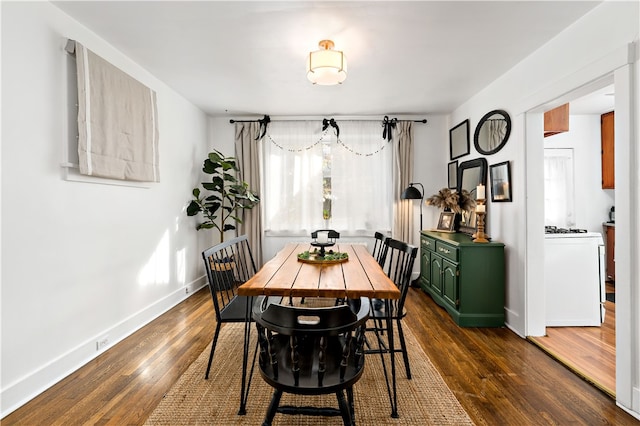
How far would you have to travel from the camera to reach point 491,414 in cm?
187

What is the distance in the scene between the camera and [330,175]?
192 inches

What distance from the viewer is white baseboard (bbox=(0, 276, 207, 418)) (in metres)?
1.90

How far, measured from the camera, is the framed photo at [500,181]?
10.5 feet


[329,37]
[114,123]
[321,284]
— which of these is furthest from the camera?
[114,123]

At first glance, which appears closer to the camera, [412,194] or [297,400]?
[297,400]

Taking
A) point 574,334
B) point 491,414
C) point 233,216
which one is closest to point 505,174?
point 574,334

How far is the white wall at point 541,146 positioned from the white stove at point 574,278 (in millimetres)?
298

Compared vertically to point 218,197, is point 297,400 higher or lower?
lower

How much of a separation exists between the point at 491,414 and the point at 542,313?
1504 millimetres

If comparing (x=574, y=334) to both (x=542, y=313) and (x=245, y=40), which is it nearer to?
(x=542, y=313)

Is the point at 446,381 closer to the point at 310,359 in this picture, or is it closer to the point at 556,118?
the point at 310,359

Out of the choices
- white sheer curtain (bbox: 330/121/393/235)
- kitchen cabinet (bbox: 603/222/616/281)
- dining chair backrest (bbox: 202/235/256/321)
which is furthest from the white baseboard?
kitchen cabinet (bbox: 603/222/616/281)

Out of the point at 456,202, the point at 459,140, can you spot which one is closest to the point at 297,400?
the point at 456,202

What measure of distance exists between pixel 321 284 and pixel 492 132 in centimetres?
284
